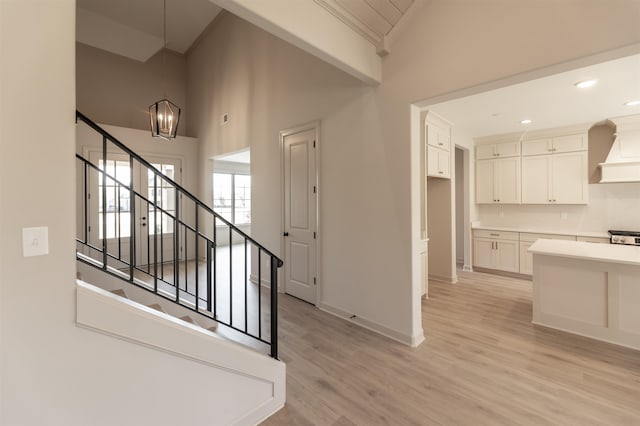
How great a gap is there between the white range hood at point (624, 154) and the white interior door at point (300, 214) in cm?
457

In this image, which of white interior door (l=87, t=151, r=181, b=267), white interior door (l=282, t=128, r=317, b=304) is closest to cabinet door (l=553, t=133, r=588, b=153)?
white interior door (l=282, t=128, r=317, b=304)

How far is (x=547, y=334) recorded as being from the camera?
3.03m

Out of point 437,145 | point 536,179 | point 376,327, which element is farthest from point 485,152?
point 376,327

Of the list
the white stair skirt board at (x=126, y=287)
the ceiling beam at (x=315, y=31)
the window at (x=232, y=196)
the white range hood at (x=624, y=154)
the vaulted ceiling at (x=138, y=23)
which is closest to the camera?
the ceiling beam at (x=315, y=31)

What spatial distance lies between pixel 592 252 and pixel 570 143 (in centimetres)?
278

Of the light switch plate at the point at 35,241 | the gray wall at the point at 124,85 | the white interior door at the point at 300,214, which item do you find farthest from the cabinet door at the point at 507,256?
the gray wall at the point at 124,85

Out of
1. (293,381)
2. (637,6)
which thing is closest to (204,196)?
(293,381)

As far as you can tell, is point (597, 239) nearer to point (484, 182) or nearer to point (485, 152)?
point (484, 182)

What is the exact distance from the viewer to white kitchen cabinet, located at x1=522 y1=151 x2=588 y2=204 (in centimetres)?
479

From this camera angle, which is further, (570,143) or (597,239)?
(570,143)

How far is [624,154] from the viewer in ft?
14.2

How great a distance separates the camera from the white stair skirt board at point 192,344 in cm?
126

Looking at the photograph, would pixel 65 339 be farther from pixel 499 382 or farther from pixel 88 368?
pixel 499 382

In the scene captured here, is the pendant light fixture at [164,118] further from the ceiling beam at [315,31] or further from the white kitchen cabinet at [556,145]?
the white kitchen cabinet at [556,145]
